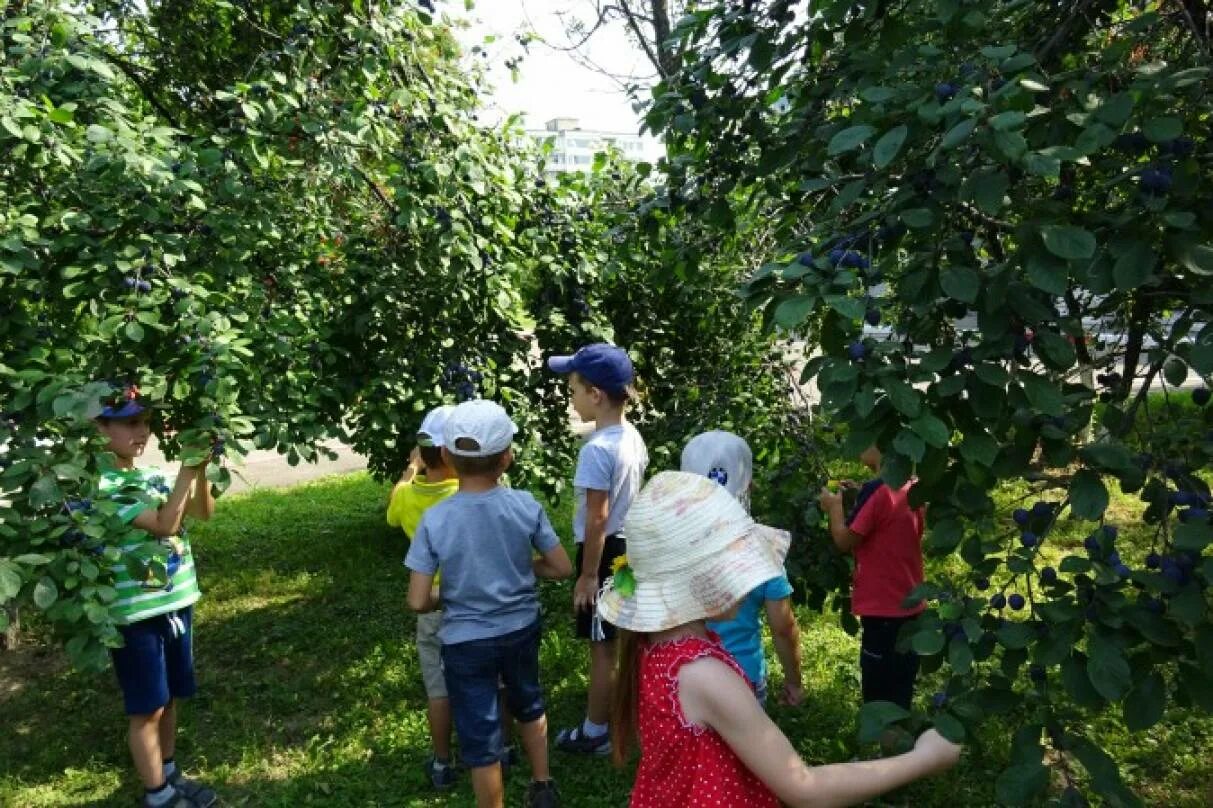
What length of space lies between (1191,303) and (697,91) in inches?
59.9

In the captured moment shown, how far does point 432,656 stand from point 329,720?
1.04m

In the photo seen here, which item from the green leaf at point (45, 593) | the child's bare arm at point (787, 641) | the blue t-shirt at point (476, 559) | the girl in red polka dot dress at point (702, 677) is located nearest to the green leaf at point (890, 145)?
the girl in red polka dot dress at point (702, 677)

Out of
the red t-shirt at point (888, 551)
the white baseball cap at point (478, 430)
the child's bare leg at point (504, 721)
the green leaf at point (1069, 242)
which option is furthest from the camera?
the child's bare leg at point (504, 721)

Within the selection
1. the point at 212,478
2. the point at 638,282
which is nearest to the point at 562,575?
the point at 212,478

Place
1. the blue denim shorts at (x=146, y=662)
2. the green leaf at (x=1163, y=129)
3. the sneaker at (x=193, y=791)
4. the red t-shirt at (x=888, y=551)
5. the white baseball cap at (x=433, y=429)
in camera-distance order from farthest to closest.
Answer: the sneaker at (x=193, y=791) → the white baseball cap at (x=433, y=429) → the blue denim shorts at (x=146, y=662) → the red t-shirt at (x=888, y=551) → the green leaf at (x=1163, y=129)

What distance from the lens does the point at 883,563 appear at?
9.11 ft

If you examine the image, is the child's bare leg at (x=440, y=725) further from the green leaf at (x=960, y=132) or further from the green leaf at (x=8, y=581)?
the green leaf at (x=960, y=132)

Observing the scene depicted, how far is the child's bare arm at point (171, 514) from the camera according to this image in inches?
106

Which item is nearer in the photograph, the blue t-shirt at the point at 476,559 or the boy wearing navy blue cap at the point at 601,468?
the blue t-shirt at the point at 476,559

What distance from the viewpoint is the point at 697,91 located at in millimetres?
2662

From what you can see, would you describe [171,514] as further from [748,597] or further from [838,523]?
[838,523]

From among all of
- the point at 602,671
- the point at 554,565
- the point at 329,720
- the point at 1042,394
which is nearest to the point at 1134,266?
the point at 1042,394

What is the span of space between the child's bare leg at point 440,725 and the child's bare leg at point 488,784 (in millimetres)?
492

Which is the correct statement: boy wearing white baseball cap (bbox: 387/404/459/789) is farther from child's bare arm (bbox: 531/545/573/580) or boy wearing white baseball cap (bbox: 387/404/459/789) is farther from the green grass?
child's bare arm (bbox: 531/545/573/580)
